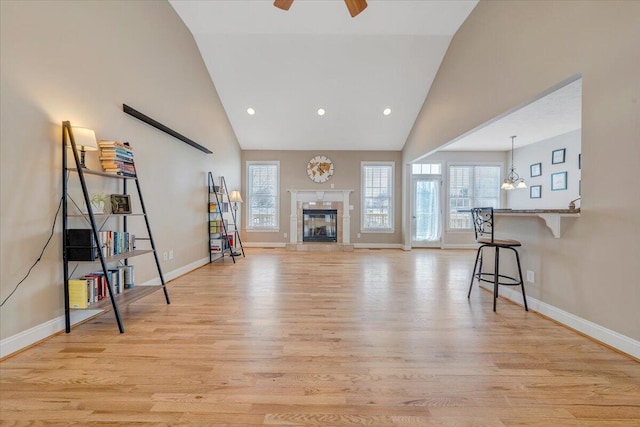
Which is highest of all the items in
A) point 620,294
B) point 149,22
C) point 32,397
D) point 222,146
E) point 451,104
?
point 149,22

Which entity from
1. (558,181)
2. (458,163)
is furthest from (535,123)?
(458,163)

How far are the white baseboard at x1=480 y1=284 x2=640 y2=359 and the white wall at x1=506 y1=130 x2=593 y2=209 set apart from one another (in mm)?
3639

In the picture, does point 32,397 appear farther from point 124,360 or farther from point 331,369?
point 331,369

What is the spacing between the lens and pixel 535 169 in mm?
6586

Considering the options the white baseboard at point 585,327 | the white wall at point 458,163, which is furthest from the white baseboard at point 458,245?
the white baseboard at point 585,327

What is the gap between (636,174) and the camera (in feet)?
6.41

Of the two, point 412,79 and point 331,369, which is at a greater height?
point 412,79

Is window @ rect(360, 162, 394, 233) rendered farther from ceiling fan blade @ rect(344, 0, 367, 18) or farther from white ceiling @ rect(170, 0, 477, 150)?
ceiling fan blade @ rect(344, 0, 367, 18)

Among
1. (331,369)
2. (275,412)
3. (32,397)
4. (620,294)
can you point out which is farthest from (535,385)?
(32,397)

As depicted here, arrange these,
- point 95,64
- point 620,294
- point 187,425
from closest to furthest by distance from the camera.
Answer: point 187,425, point 620,294, point 95,64

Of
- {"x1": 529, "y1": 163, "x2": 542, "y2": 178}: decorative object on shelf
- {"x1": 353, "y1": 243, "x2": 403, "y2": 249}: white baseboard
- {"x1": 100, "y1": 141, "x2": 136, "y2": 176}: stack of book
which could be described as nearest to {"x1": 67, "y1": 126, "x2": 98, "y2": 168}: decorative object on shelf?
{"x1": 100, "y1": 141, "x2": 136, "y2": 176}: stack of book

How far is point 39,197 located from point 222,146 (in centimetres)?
431

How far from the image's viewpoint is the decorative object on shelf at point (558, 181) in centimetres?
581

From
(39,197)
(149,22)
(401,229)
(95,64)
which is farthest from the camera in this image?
(401,229)
